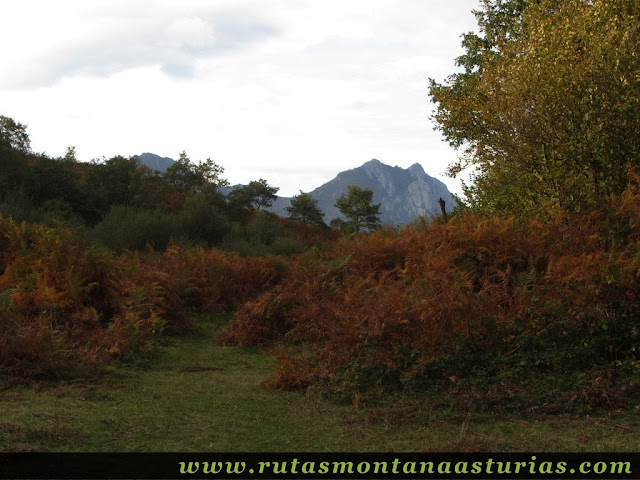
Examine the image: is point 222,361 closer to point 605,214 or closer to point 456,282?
point 456,282

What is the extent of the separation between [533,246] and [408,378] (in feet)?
13.3

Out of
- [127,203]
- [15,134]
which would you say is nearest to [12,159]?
[15,134]

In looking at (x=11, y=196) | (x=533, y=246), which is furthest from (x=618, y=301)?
(x=11, y=196)

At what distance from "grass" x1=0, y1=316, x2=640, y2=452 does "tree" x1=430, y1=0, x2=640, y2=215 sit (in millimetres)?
5423

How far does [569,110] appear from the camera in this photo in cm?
1027

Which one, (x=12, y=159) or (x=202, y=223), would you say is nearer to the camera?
(x=12, y=159)

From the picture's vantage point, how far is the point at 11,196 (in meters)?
24.4

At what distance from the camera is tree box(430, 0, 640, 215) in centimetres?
1008

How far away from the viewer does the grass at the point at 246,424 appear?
5.22m

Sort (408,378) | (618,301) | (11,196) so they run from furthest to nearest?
(11,196) → (618,301) → (408,378)

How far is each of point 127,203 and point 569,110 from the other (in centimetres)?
2939

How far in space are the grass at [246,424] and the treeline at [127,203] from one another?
1311cm

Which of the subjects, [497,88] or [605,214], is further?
[497,88]

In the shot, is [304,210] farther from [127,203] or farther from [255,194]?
[127,203]
